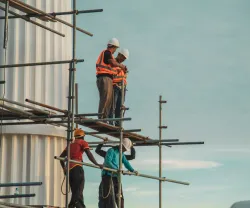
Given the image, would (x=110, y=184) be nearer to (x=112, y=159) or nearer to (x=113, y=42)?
(x=112, y=159)

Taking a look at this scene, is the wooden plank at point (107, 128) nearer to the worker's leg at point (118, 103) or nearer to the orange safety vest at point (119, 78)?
the worker's leg at point (118, 103)

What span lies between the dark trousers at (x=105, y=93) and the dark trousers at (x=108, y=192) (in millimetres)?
1447

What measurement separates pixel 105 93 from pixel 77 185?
2.54 metres

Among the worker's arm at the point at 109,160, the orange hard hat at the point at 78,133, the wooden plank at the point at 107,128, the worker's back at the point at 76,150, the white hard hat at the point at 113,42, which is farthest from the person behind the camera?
the white hard hat at the point at 113,42

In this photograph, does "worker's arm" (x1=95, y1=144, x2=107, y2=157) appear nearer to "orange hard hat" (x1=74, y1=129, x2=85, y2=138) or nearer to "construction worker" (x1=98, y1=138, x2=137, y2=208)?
"construction worker" (x1=98, y1=138, x2=137, y2=208)

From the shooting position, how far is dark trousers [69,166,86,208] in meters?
19.7

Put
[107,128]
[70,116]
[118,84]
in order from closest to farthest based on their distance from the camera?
[70,116]
[107,128]
[118,84]

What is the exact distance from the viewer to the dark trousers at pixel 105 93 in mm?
21297

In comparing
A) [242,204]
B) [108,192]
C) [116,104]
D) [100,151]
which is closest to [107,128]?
[100,151]

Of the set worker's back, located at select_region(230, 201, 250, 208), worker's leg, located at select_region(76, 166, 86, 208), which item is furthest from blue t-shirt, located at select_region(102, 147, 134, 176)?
worker's back, located at select_region(230, 201, 250, 208)

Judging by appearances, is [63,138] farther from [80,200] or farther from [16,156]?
[80,200]

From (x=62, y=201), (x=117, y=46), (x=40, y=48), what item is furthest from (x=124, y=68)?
(x=62, y=201)

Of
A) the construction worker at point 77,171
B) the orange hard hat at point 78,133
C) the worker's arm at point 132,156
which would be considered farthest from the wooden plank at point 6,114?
the worker's arm at point 132,156

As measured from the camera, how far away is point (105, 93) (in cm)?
2133
